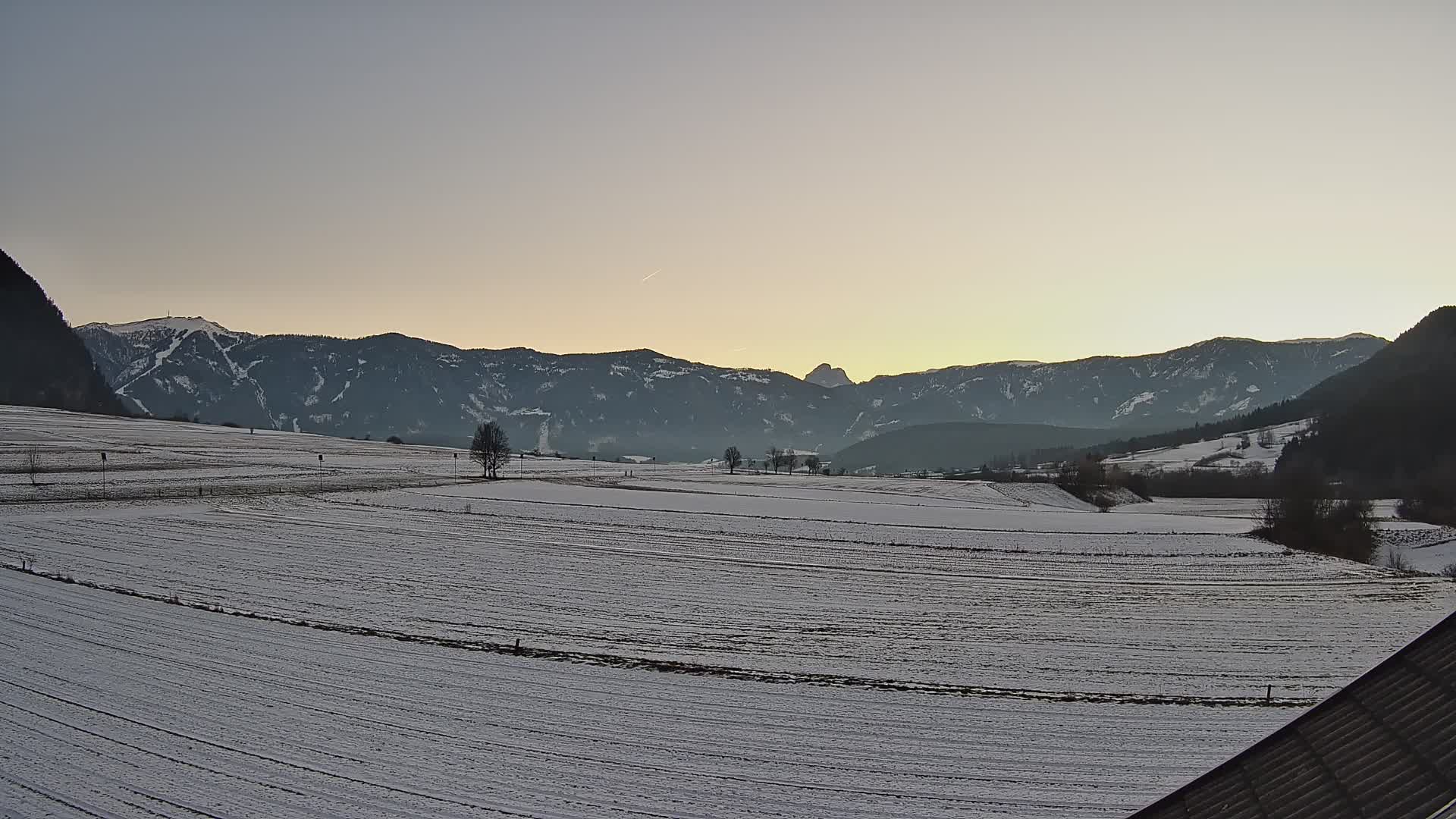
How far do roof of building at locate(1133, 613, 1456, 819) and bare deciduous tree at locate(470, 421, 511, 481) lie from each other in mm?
103921

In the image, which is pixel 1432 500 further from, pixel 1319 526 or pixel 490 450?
pixel 490 450

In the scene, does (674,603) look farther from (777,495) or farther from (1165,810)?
(777,495)

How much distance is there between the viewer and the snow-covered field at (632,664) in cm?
1648

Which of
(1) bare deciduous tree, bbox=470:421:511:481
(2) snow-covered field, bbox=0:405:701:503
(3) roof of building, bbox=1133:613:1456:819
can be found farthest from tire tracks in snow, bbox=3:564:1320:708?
(1) bare deciduous tree, bbox=470:421:511:481

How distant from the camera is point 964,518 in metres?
76.1

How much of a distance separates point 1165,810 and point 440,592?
32.3m

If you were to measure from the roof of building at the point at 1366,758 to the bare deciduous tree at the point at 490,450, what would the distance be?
103921mm

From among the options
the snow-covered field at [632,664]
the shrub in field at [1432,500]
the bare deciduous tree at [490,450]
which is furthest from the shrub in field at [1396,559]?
the bare deciduous tree at [490,450]

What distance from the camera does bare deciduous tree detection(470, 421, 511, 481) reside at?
111562mm

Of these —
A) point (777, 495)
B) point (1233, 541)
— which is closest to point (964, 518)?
point (1233, 541)

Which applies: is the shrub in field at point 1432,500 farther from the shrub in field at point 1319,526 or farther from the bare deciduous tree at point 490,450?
the bare deciduous tree at point 490,450

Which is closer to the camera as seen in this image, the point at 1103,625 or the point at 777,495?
the point at 1103,625

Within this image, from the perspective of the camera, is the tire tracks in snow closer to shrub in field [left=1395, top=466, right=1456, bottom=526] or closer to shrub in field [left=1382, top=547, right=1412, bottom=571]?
shrub in field [left=1382, top=547, right=1412, bottom=571]

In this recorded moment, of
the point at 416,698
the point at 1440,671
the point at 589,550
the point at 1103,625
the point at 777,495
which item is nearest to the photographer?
the point at 1440,671
